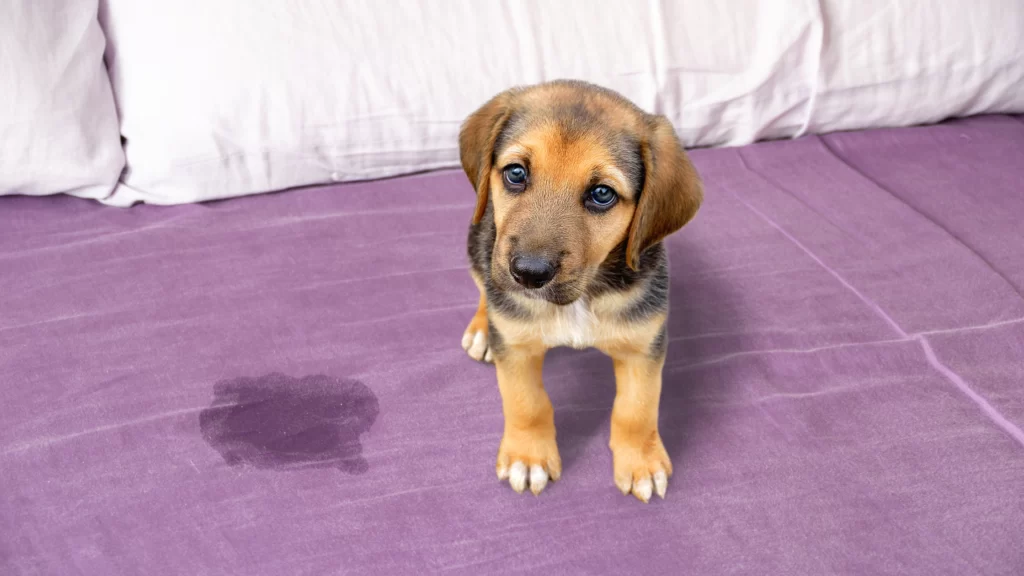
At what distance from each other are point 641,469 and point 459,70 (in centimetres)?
206

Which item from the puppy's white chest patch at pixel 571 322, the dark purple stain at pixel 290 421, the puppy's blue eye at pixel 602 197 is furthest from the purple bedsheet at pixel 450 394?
the puppy's blue eye at pixel 602 197

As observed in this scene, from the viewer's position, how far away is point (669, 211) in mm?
2154

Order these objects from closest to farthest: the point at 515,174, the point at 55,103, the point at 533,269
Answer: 1. the point at 533,269
2. the point at 515,174
3. the point at 55,103

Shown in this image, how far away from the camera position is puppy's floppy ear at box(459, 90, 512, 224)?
2238mm

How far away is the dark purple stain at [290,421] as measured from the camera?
8.02 ft

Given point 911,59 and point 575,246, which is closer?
point 575,246

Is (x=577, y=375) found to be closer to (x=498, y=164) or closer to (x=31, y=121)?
(x=498, y=164)

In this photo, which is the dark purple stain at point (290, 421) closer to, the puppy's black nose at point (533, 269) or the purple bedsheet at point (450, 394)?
the purple bedsheet at point (450, 394)

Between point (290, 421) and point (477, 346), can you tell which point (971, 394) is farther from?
point (290, 421)

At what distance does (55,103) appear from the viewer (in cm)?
317

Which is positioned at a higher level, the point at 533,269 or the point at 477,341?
the point at 533,269

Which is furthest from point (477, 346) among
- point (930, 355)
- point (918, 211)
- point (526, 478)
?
point (918, 211)

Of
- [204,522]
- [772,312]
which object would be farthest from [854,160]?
[204,522]

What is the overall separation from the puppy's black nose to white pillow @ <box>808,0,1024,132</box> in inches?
106
